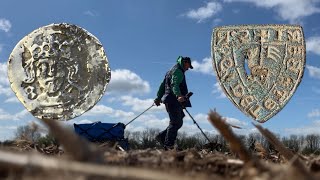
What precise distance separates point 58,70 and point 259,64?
5989mm

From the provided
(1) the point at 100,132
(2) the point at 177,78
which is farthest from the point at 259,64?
(1) the point at 100,132

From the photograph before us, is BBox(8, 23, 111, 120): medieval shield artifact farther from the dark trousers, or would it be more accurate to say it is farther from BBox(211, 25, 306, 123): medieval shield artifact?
BBox(211, 25, 306, 123): medieval shield artifact

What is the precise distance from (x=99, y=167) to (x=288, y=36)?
14.8m

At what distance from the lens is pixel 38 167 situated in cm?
135

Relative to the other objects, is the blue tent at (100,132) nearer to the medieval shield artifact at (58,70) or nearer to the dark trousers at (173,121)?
the dark trousers at (173,121)

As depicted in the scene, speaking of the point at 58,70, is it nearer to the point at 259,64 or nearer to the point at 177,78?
the point at 177,78

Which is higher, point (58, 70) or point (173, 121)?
point (58, 70)

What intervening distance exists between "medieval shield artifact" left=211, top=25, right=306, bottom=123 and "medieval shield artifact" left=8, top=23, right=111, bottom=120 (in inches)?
159

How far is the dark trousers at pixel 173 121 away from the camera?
991 cm

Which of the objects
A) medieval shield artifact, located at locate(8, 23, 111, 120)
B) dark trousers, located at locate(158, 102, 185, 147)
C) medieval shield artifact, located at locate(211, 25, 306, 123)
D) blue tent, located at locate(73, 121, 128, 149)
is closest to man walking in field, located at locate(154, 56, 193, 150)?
dark trousers, located at locate(158, 102, 185, 147)

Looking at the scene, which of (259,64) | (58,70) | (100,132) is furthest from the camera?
(259,64)

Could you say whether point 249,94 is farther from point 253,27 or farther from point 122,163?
point 122,163

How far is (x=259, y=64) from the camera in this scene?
15.5m

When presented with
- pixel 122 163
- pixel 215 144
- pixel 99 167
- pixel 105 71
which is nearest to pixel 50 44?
pixel 105 71
